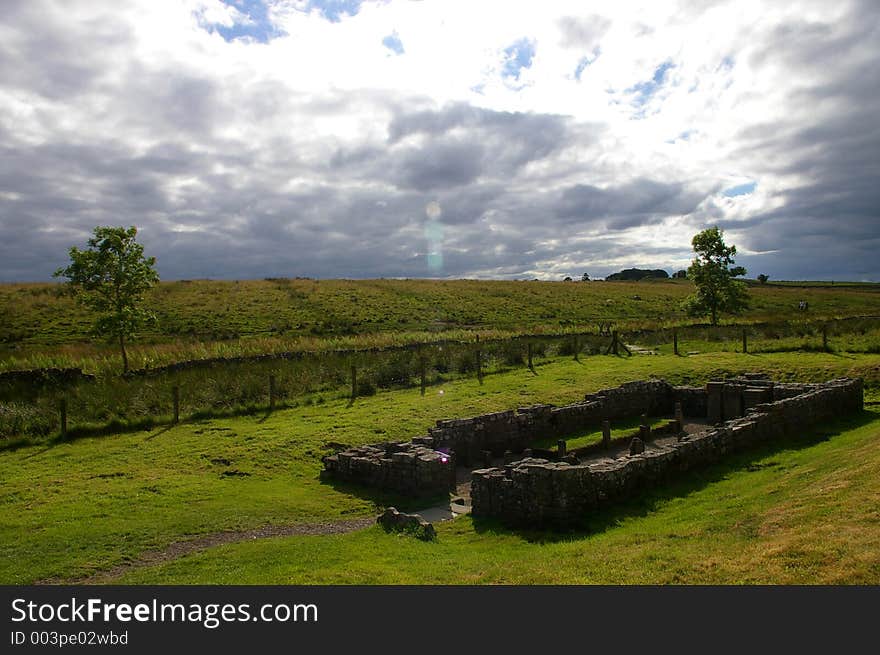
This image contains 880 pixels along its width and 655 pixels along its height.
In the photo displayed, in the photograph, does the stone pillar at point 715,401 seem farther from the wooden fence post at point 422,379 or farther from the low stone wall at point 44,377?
the low stone wall at point 44,377

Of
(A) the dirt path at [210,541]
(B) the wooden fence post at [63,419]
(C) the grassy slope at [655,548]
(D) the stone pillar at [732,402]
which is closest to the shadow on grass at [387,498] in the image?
(A) the dirt path at [210,541]

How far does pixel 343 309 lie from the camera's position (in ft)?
220

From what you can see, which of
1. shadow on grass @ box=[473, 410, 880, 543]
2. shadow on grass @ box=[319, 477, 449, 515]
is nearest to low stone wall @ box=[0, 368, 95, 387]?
shadow on grass @ box=[319, 477, 449, 515]

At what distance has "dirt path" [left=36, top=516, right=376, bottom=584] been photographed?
34.7 feet

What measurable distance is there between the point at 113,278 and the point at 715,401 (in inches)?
1151

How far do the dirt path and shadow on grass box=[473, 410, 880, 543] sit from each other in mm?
2949

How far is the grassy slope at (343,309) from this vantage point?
48.8m

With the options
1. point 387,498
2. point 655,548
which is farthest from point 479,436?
point 655,548

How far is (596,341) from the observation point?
134 feet

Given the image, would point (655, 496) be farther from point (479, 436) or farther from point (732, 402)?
point (732, 402)

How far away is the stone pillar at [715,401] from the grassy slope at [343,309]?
83.1 ft

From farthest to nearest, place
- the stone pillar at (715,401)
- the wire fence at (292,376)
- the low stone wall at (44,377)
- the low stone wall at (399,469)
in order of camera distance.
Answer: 1. the low stone wall at (44,377)
2. the stone pillar at (715,401)
3. the wire fence at (292,376)
4. the low stone wall at (399,469)

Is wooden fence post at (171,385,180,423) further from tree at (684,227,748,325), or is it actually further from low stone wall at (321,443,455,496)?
tree at (684,227,748,325)
